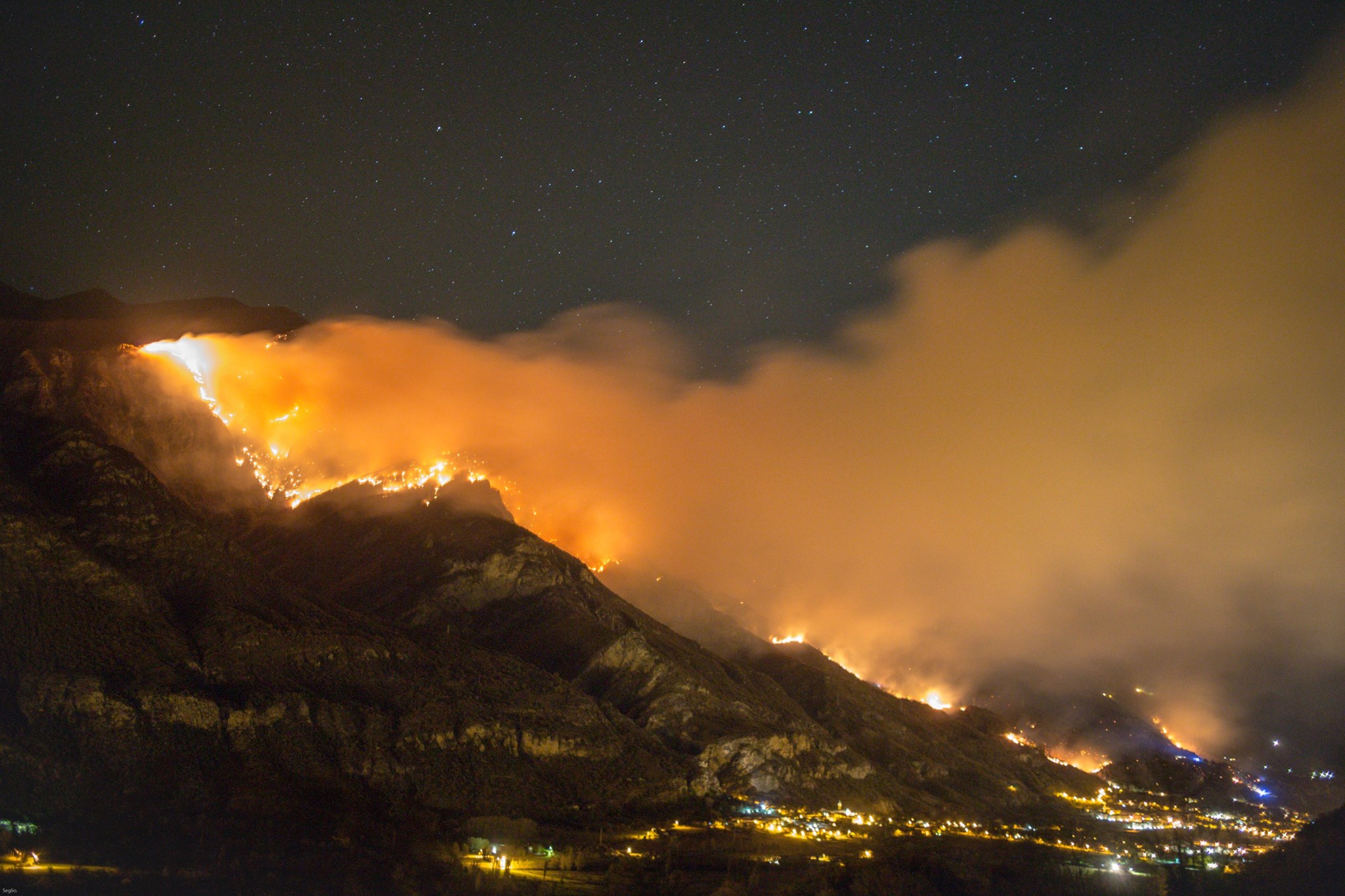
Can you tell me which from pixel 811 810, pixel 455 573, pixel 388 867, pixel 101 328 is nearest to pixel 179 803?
pixel 388 867

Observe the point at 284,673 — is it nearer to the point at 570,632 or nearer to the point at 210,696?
the point at 210,696

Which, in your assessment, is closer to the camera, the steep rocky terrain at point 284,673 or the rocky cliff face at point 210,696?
the rocky cliff face at point 210,696

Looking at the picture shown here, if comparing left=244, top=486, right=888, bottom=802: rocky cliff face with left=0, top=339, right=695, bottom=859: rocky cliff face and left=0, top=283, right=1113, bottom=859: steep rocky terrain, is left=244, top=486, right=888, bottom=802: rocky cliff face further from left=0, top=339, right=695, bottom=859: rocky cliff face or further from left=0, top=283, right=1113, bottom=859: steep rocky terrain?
left=0, top=339, right=695, bottom=859: rocky cliff face

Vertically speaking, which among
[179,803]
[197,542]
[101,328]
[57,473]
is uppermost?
[101,328]

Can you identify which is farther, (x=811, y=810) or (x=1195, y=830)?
(x=1195, y=830)

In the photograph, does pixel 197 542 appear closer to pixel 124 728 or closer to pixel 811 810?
pixel 124 728

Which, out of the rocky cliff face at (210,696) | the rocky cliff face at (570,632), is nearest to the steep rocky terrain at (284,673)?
the rocky cliff face at (210,696)

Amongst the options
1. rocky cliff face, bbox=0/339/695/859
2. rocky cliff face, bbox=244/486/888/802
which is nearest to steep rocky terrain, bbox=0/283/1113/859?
rocky cliff face, bbox=0/339/695/859

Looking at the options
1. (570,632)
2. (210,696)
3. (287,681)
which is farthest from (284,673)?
(570,632)

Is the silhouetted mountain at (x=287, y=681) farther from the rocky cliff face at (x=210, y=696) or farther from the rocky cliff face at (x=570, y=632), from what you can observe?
the rocky cliff face at (x=570, y=632)

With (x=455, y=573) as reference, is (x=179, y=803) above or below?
below

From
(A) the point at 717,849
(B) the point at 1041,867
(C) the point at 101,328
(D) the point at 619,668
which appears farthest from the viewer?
(C) the point at 101,328
